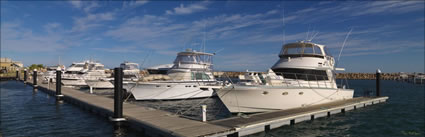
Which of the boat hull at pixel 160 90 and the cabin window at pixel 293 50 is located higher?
the cabin window at pixel 293 50

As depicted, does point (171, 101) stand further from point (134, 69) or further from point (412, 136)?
point (134, 69)

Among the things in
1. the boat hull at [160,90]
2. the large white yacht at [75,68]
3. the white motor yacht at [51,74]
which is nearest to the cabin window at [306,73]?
the boat hull at [160,90]

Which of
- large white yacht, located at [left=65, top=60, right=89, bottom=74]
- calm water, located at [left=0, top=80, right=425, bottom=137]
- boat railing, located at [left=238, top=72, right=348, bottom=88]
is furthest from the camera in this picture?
large white yacht, located at [left=65, top=60, right=89, bottom=74]

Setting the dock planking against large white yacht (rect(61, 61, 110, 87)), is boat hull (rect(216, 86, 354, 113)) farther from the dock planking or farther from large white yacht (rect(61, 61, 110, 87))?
large white yacht (rect(61, 61, 110, 87))

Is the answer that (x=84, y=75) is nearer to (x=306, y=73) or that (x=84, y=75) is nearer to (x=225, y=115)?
(x=225, y=115)

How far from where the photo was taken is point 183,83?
21.5 meters

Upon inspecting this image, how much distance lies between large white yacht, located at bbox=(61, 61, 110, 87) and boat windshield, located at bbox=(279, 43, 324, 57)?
24.6m

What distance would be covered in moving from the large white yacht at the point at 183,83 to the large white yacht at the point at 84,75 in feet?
46.6

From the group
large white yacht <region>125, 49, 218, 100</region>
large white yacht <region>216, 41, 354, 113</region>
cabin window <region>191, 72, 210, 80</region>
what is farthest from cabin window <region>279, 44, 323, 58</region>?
cabin window <region>191, 72, 210, 80</region>

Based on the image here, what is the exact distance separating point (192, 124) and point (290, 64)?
8842 millimetres

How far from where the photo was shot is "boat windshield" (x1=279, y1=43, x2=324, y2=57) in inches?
666

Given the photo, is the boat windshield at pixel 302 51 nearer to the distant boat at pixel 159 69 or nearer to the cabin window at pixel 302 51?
the cabin window at pixel 302 51

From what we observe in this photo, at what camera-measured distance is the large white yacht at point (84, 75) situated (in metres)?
35.3

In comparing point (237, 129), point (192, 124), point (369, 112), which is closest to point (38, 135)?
point (192, 124)
